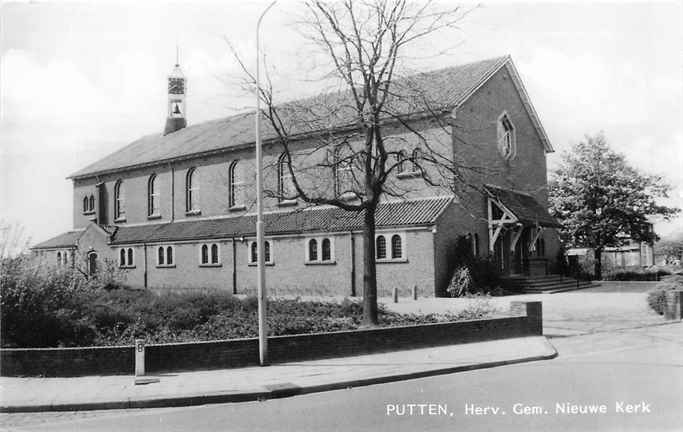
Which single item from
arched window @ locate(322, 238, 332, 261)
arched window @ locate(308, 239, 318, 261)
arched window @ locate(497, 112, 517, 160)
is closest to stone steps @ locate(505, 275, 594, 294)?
arched window @ locate(497, 112, 517, 160)

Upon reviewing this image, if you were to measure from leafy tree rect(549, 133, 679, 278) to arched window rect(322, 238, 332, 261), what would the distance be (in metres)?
18.6

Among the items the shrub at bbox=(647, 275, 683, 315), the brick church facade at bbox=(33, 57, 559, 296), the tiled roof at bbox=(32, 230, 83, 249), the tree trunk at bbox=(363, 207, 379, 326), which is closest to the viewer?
the tree trunk at bbox=(363, 207, 379, 326)

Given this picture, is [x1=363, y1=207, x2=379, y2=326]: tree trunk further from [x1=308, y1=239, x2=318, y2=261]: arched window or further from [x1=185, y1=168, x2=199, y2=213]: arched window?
[x1=185, y1=168, x2=199, y2=213]: arched window

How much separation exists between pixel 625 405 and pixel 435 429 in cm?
285

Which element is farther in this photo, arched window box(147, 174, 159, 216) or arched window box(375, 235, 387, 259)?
arched window box(147, 174, 159, 216)

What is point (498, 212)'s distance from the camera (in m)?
31.2

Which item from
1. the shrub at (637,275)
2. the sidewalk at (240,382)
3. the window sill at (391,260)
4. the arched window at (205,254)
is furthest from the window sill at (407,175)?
the shrub at (637,275)

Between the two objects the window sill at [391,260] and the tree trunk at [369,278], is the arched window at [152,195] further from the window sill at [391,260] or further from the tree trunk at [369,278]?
the tree trunk at [369,278]

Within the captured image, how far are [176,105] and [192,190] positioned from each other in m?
12.3

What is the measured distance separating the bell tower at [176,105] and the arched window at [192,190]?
10146 millimetres

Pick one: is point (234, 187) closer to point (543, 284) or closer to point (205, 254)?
point (205, 254)

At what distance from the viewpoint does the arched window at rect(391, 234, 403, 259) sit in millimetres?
28266

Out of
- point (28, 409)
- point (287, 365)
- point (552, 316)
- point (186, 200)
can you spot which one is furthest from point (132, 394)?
point (186, 200)

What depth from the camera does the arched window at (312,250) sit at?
31.4 m
